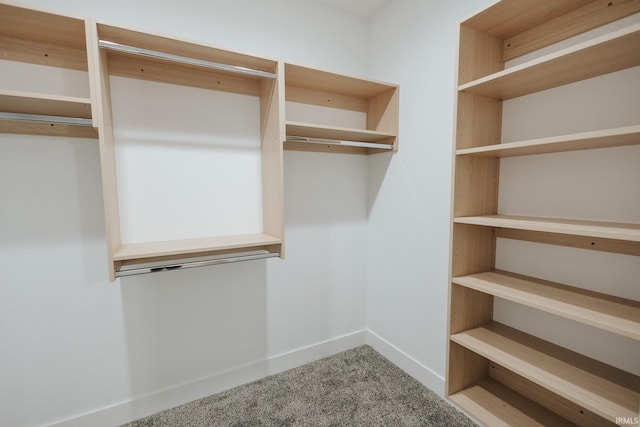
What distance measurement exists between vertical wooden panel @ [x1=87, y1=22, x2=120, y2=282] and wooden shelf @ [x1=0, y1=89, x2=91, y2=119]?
0.06 m

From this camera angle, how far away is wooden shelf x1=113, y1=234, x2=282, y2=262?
1413mm

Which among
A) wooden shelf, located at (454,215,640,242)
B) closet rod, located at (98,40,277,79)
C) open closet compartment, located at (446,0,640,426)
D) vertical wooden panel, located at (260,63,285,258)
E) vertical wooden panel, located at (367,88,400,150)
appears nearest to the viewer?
wooden shelf, located at (454,215,640,242)

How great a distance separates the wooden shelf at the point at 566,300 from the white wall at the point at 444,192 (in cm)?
8

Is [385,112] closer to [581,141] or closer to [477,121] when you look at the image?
[477,121]

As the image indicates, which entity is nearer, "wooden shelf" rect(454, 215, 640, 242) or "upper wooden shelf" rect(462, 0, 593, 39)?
"wooden shelf" rect(454, 215, 640, 242)

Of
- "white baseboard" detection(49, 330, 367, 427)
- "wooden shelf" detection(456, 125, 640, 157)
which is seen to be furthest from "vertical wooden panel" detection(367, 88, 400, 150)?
"white baseboard" detection(49, 330, 367, 427)

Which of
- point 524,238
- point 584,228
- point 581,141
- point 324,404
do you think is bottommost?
point 324,404

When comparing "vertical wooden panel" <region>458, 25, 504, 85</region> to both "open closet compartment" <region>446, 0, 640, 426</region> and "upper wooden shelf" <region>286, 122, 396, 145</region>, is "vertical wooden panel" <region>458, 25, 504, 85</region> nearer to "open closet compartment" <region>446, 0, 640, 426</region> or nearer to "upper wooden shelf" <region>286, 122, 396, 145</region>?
"open closet compartment" <region>446, 0, 640, 426</region>

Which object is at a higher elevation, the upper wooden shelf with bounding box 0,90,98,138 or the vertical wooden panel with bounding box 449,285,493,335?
the upper wooden shelf with bounding box 0,90,98,138

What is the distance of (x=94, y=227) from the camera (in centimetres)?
158

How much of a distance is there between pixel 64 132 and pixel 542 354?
2.55 m

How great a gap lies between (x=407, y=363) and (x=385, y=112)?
1.83 meters

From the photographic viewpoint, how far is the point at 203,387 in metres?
1.88

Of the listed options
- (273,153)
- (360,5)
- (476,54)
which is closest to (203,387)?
(273,153)
